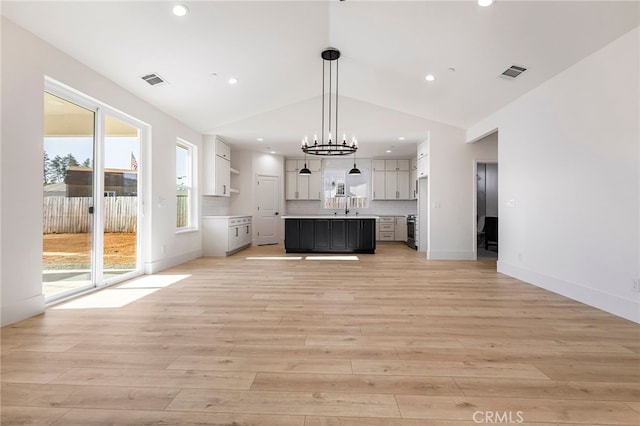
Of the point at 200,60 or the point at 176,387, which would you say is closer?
the point at 176,387

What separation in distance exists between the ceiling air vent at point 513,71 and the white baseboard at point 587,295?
2.64 metres

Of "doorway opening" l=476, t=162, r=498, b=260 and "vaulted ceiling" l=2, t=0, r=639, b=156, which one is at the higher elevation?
"vaulted ceiling" l=2, t=0, r=639, b=156

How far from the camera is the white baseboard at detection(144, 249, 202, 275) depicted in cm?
488

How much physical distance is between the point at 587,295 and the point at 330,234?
478cm

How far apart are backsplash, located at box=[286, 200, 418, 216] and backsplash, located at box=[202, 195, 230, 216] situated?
223 cm

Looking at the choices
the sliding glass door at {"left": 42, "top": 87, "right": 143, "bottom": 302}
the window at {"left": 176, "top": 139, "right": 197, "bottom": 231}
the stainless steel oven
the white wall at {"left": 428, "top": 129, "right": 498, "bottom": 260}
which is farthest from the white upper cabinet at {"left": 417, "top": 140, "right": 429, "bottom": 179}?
the sliding glass door at {"left": 42, "top": 87, "right": 143, "bottom": 302}

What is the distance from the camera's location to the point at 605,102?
3.08m

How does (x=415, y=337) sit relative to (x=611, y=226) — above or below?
below

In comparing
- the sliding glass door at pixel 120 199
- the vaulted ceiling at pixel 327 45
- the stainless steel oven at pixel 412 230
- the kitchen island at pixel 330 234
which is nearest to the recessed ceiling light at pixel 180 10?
the vaulted ceiling at pixel 327 45

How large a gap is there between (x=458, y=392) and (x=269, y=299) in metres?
2.23

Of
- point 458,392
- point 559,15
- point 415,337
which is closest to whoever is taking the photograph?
point 458,392

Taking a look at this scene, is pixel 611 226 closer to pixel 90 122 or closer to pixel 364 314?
pixel 364 314

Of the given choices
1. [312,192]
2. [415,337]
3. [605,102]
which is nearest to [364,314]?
[415,337]

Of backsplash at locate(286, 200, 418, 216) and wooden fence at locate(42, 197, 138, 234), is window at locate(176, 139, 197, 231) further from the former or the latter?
Answer: backsplash at locate(286, 200, 418, 216)
